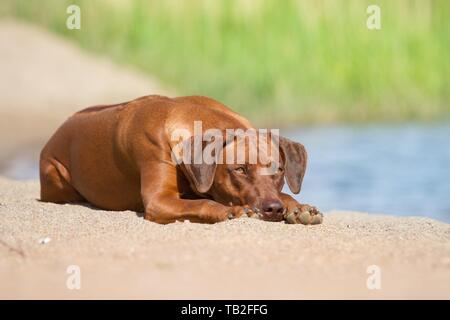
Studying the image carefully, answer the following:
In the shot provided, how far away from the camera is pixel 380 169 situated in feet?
39.7

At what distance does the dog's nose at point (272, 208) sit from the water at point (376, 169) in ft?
11.1

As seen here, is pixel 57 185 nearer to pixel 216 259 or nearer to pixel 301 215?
pixel 301 215

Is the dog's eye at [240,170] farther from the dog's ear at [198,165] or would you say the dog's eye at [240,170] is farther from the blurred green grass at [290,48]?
the blurred green grass at [290,48]

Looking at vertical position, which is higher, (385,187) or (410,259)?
(410,259)

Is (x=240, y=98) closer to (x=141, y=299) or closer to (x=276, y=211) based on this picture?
(x=276, y=211)

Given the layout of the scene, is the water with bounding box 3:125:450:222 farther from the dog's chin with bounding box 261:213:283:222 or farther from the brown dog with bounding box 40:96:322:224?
the dog's chin with bounding box 261:213:283:222

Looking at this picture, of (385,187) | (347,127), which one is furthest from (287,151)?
(347,127)

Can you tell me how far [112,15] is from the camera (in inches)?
645

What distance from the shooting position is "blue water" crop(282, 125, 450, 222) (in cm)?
1005

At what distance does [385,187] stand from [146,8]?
6722 mm

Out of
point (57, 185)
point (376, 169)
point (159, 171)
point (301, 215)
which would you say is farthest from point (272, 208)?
point (376, 169)

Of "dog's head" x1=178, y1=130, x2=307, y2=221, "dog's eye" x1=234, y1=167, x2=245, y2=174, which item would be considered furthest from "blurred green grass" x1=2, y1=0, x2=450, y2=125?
"dog's eye" x1=234, y1=167, x2=245, y2=174
